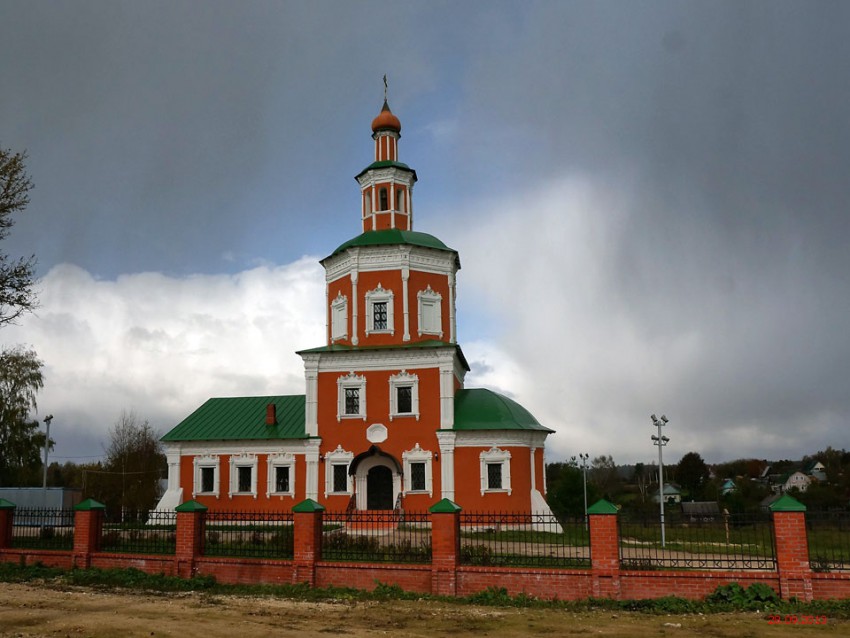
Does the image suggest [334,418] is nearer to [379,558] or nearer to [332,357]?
[332,357]

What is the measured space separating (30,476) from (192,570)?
35.4m

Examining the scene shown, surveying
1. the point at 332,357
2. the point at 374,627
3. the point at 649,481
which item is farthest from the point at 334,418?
the point at 649,481

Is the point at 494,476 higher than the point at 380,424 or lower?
lower

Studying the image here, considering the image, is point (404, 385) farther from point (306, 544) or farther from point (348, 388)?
point (306, 544)

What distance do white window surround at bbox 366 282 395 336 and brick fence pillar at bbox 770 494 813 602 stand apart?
18331 millimetres

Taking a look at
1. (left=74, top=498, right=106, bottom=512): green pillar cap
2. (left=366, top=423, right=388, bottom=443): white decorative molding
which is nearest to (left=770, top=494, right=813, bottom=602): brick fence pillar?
(left=74, top=498, right=106, bottom=512): green pillar cap

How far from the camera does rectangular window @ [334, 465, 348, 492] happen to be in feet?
91.5

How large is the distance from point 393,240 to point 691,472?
64257 millimetres

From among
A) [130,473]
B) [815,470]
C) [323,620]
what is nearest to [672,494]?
[815,470]

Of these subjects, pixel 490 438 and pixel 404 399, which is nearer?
pixel 490 438

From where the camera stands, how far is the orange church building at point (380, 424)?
27.0 meters

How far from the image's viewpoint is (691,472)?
82.1 meters

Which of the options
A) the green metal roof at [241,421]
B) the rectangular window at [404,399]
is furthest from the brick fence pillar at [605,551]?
the green metal roof at [241,421]

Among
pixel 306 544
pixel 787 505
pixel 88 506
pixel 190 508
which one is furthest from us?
pixel 88 506
